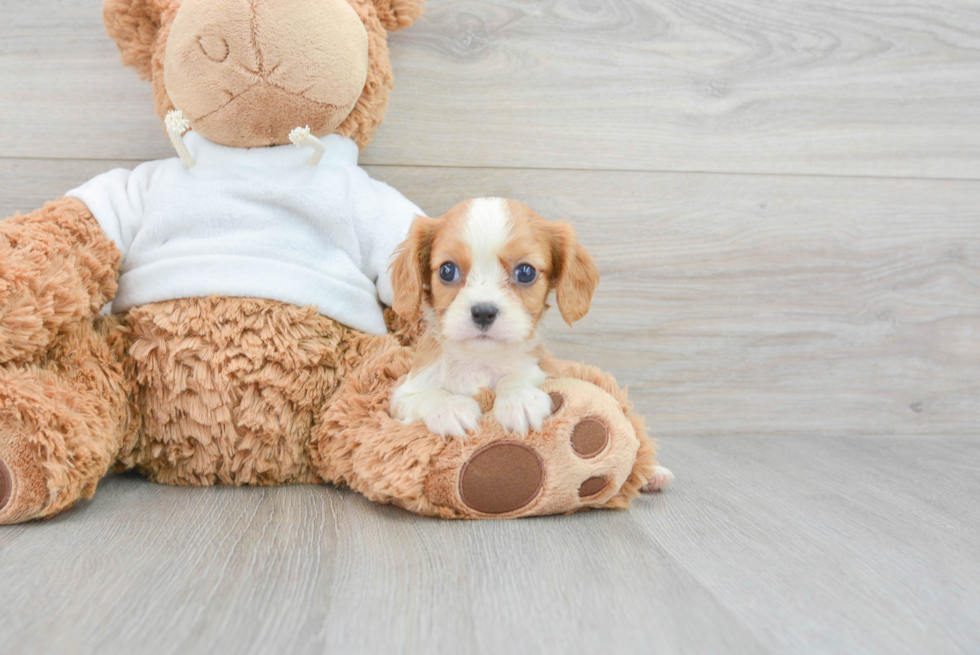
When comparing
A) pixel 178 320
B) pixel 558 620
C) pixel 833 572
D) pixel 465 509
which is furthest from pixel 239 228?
pixel 833 572

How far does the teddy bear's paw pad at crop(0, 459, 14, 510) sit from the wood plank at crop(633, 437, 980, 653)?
73cm

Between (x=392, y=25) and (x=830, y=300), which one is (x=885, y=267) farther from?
(x=392, y=25)

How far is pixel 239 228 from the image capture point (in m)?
1.03

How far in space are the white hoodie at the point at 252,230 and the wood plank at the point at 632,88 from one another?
24cm

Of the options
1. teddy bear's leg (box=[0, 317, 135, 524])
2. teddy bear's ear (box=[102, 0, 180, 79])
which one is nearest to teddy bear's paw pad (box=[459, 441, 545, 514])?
teddy bear's leg (box=[0, 317, 135, 524])

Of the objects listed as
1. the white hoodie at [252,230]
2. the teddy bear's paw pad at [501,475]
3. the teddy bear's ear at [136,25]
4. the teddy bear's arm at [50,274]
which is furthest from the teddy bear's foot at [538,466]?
the teddy bear's ear at [136,25]

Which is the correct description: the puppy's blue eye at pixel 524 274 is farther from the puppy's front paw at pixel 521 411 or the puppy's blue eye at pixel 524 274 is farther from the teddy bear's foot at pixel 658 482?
the teddy bear's foot at pixel 658 482

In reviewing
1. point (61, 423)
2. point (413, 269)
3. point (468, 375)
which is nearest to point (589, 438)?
point (468, 375)

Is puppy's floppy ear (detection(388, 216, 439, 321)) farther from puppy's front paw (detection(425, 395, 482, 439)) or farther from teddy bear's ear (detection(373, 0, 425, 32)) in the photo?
teddy bear's ear (detection(373, 0, 425, 32))

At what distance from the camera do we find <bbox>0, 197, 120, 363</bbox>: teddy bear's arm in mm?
888

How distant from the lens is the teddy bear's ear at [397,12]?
1122 mm

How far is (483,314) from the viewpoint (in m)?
0.84

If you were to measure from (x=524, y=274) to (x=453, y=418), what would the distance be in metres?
0.19

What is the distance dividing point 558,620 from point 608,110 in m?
0.99
